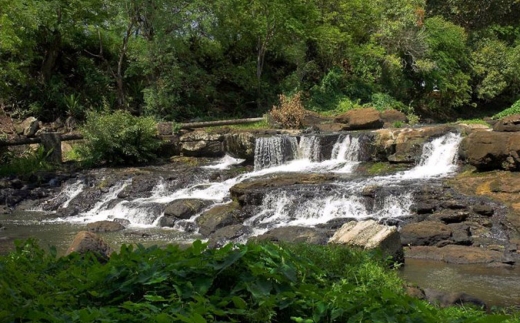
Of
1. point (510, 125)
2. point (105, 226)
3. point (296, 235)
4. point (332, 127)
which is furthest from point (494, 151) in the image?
point (105, 226)

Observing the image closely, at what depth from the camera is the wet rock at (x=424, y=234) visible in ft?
38.4

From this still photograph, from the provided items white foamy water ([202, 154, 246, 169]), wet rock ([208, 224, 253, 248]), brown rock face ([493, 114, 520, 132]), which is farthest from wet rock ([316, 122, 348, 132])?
wet rock ([208, 224, 253, 248])

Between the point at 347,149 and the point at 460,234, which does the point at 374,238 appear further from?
the point at 347,149

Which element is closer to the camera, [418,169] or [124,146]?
[418,169]

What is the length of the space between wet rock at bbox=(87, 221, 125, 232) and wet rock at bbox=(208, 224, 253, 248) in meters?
2.86

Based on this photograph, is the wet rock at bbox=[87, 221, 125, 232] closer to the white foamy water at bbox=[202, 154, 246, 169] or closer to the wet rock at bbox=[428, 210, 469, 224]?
the white foamy water at bbox=[202, 154, 246, 169]

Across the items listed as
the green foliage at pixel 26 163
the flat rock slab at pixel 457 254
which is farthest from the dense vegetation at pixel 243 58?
the flat rock slab at pixel 457 254

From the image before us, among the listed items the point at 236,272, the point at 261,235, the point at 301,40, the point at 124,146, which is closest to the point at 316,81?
the point at 301,40

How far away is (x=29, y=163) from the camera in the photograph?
2188 centimetres

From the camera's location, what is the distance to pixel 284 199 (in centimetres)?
1485

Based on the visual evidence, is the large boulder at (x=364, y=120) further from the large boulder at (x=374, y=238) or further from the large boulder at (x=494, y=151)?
the large boulder at (x=374, y=238)

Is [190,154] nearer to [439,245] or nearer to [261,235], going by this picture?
[261,235]

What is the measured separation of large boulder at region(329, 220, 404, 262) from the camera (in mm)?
9305

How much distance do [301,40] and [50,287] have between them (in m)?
26.2
